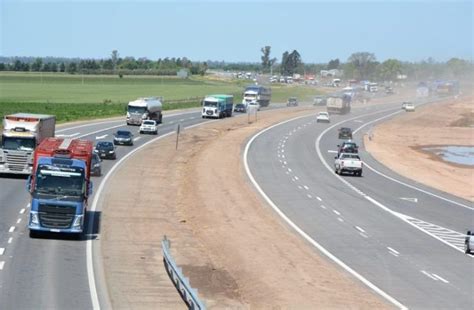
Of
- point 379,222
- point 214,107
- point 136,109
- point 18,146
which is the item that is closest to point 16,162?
point 18,146

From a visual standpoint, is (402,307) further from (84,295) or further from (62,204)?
(62,204)

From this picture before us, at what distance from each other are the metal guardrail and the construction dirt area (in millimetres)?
270

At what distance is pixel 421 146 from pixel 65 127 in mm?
36833

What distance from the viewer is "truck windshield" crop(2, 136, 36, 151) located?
162 ft

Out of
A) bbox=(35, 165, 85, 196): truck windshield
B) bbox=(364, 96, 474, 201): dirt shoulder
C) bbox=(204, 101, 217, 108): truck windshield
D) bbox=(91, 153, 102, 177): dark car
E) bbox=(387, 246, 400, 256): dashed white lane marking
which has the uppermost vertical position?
bbox=(35, 165, 85, 196): truck windshield

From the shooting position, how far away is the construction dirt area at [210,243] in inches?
1002

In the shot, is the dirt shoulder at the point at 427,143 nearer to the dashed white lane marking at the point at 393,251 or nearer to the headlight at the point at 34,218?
the dashed white lane marking at the point at 393,251

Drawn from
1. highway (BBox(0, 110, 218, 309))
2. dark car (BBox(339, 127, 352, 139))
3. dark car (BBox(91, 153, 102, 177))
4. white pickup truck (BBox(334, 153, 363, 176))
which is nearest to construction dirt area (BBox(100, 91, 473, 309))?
highway (BBox(0, 110, 218, 309))

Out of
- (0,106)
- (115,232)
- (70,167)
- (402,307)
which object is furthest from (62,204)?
(0,106)

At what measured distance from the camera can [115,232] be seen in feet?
116

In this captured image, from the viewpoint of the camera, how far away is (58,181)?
3194cm

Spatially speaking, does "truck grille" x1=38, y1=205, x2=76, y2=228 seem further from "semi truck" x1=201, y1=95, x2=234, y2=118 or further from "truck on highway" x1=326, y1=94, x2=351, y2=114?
"truck on highway" x1=326, y1=94, x2=351, y2=114

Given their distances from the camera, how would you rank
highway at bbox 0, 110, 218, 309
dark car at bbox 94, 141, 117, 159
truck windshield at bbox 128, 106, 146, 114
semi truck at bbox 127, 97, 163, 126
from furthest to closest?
semi truck at bbox 127, 97, 163, 126 < truck windshield at bbox 128, 106, 146, 114 < dark car at bbox 94, 141, 117, 159 < highway at bbox 0, 110, 218, 309

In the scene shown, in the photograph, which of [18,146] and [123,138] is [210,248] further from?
[123,138]
